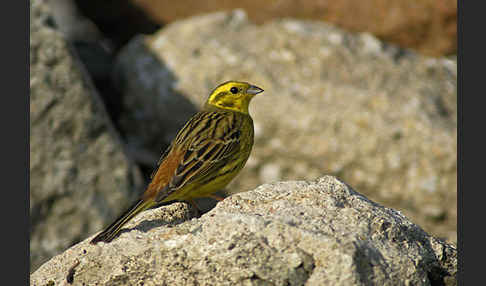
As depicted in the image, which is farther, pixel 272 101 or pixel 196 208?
pixel 272 101

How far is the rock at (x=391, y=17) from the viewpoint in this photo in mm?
10664

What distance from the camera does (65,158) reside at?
28.0 ft

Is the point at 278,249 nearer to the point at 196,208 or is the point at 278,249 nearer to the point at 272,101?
the point at 196,208

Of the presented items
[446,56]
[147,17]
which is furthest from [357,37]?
[147,17]

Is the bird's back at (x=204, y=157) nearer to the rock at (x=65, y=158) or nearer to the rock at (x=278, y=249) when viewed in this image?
the rock at (x=278, y=249)

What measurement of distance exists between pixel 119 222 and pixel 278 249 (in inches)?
54.1

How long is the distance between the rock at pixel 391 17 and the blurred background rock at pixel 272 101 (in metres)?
0.02

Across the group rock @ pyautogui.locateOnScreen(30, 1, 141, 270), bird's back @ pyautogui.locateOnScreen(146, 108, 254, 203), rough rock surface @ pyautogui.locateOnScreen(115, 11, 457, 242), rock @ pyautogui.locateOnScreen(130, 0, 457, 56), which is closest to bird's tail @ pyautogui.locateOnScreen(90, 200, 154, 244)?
bird's back @ pyautogui.locateOnScreen(146, 108, 254, 203)

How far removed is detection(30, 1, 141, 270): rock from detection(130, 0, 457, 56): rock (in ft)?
11.6

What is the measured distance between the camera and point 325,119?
9.66 metres

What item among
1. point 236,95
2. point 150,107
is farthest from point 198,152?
point 150,107

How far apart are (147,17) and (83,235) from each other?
4.85m

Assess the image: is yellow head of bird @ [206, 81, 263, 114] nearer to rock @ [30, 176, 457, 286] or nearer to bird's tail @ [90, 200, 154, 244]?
bird's tail @ [90, 200, 154, 244]

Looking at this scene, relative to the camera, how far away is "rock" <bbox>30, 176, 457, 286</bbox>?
3.90m
